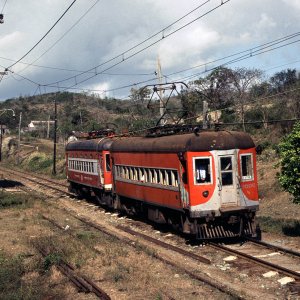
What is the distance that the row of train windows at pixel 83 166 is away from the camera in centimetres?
2539

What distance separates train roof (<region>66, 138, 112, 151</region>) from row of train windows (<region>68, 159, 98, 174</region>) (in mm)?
740

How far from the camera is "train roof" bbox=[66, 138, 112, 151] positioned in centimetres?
2345

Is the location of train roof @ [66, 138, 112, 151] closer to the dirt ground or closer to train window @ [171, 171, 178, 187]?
the dirt ground

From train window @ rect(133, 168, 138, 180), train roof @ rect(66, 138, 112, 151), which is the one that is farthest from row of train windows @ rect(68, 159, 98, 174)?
train window @ rect(133, 168, 138, 180)

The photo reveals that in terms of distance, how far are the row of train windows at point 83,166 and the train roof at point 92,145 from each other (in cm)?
74

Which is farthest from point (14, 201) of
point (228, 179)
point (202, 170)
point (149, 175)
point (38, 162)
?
Result: point (38, 162)

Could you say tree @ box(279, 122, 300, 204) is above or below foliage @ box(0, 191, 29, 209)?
above

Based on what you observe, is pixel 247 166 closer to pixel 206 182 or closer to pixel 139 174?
pixel 206 182

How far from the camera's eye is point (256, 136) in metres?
36.9

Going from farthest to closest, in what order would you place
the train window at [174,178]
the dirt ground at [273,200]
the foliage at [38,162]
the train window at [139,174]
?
the foliage at [38,162]
the dirt ground at [273,200]
the train window at [139,174]
the train window at [174,178]

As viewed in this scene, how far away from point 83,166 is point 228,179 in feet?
47.3

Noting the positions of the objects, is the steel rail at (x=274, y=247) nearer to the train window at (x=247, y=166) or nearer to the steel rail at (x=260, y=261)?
the steel rail at (x=260, y=261)

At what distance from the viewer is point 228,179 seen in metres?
14.6

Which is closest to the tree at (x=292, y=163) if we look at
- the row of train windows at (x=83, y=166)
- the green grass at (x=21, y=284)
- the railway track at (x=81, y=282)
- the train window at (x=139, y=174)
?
the train window at (x=139, y=174)
